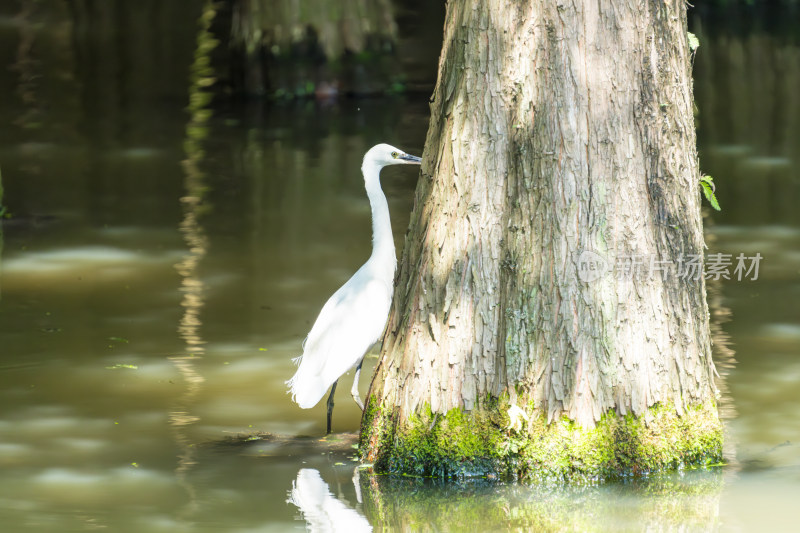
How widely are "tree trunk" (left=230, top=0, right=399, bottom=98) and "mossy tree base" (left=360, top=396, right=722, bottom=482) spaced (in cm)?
1051

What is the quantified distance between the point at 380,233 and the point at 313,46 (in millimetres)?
9502

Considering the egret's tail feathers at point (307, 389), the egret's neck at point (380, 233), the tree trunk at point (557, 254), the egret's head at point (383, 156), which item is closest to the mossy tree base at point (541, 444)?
the tree trunk at point (557, 254)

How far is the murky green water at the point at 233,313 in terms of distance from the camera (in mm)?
5352

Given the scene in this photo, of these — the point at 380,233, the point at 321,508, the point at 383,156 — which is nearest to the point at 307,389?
the point at 321,508

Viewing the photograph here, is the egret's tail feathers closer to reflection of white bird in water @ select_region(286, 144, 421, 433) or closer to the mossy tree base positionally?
reflection of white bird in water @ select_region(286, 144, 421, 433)

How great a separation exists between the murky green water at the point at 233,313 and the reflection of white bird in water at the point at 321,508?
13 millimetres

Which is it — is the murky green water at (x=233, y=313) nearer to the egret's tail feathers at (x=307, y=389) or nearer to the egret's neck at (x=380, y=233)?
the egret's tail feathers at (x=307, y=389)

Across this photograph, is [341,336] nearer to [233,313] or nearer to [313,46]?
[233,313]

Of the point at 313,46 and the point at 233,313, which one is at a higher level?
the point at 313,46

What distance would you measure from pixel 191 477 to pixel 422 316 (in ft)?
4.48

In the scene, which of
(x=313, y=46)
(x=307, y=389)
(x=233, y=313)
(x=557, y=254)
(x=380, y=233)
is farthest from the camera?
(x=313, y=46)

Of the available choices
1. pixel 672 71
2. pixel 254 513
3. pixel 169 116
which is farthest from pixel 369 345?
pixel 169 116

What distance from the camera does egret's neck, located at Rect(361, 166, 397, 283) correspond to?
6.39m

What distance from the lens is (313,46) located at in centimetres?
1558
